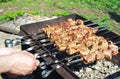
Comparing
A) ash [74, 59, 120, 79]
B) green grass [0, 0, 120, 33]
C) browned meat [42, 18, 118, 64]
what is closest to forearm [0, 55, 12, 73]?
browned meat [42, 18, 118, 64]

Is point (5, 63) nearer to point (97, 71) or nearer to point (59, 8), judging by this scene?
point (97, 71)

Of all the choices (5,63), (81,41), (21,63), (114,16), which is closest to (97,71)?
(81,41)

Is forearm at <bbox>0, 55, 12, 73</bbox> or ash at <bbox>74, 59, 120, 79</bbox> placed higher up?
forearm at <bbox>0, 55, 12, 73</bbox>

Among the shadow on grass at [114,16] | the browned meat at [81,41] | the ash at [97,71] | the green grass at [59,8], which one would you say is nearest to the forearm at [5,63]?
the browned meat at [81,41]

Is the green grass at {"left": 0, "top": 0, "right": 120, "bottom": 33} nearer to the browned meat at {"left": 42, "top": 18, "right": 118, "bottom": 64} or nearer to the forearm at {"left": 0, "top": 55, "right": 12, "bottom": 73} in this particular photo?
the browned meat at {"left": 42, "top": 18, "right": 118, "bottom": 64}

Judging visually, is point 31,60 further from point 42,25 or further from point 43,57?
point 42,25

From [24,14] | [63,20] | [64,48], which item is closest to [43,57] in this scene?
[64,48]
